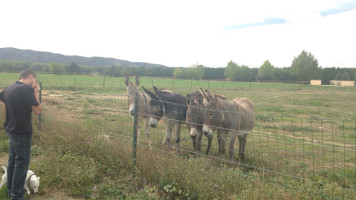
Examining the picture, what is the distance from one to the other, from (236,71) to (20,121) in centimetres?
9567

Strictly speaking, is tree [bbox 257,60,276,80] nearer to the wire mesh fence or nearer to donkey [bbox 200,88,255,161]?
the wire mesh fence

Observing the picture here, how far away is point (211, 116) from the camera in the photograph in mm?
5602

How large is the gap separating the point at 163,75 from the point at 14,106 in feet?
316

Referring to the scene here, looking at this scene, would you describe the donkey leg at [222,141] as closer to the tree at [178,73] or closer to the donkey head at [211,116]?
the donkey head at [211,116]

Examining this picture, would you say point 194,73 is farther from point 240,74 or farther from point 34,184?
point 34,184

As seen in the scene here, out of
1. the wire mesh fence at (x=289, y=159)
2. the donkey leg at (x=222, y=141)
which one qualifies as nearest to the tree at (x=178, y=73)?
the wire mesh fence at (x=289, y=159)

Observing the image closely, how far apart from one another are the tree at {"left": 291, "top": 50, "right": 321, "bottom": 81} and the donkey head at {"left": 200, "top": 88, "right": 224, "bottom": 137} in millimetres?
74000

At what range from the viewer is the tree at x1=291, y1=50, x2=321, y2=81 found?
228 ft

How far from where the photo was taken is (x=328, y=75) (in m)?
84.1

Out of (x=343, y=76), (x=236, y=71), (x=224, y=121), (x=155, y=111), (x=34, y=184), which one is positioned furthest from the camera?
(x=236, y=71)

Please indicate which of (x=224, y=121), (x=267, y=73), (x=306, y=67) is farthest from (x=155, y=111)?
(x=267, y=73)

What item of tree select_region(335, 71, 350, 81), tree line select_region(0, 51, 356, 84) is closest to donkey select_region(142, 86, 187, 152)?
tree line select_region(0, 51, 356, 84)

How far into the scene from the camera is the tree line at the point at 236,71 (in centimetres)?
7044

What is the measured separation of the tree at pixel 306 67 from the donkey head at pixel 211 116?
74000 millimetres
